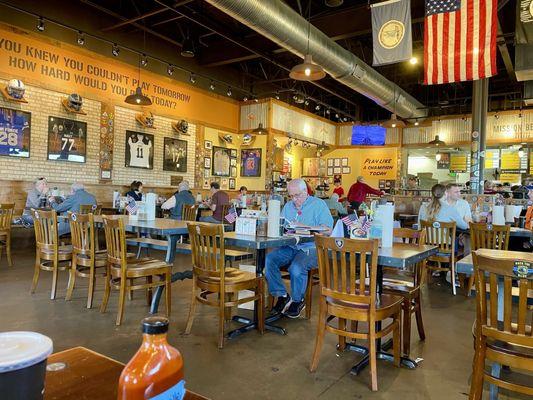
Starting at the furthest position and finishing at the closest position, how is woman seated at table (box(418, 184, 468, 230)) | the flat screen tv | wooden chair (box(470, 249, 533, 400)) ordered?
1. the flat screen tv
2. woman seated at table (box(418, 184, 468, 230))
3. wooden chair (box(470, 249, 533, 400))

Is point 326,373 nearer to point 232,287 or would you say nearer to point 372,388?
point 372,388

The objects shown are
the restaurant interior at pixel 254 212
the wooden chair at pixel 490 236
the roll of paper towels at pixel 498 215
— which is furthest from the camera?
the roll of paper towels at pixel 498 215

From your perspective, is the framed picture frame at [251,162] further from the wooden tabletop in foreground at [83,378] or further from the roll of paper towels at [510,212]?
the wooden tabletop in foreground at [83,378]

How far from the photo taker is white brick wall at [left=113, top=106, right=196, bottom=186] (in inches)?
382

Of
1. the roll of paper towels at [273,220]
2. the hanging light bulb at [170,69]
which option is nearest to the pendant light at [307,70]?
the roll of paper towels at [273,220]

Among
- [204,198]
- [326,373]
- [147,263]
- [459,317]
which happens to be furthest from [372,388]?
[204,198]

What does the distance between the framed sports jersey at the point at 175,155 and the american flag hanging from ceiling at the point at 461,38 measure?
7069 mm

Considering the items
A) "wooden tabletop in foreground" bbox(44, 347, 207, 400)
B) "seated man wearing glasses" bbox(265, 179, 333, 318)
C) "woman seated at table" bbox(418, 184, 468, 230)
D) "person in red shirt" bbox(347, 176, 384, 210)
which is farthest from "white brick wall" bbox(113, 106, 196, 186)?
"wooden tabletop in foreground" bbox(44, 347, 207, 400)

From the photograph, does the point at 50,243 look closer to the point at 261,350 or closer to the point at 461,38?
the point at 261,350

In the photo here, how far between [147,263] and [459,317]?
3511 mm

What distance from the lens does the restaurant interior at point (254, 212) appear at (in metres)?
2.63

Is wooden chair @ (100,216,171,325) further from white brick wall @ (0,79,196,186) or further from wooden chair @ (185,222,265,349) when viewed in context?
white brick wall @ (0,79,196,186)

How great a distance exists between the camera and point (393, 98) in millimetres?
11461

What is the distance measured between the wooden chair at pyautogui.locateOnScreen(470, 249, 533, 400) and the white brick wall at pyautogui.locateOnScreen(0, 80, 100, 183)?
8.45m
